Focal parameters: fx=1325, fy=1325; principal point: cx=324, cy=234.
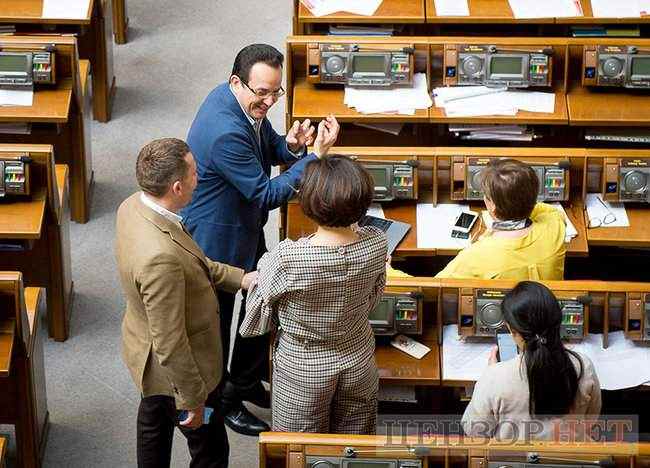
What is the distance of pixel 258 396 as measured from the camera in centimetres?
498

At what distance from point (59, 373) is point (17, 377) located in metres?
0.77

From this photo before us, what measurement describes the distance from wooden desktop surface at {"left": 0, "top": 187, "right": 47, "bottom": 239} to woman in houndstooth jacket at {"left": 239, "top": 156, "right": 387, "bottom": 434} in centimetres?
139

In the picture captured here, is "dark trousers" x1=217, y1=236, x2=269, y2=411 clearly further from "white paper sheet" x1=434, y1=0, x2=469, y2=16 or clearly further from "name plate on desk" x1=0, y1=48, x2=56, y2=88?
"white paper sheet" x1=434, y1=0, x2=469, y2=16

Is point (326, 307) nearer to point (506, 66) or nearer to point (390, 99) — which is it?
point (390, 99)

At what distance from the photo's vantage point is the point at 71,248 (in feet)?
20.0

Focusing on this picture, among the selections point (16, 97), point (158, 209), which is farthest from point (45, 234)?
point (158, 209)

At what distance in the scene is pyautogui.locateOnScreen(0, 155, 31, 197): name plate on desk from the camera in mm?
5043

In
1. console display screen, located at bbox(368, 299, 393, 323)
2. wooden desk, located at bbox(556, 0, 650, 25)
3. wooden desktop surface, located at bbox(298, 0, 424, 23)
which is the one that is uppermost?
wooden desktop surface, located at bbox(298, 0, 424, 23)

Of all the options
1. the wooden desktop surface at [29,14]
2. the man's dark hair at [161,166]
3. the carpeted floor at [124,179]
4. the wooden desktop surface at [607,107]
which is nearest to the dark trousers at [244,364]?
the carpeted floor at [124,179]

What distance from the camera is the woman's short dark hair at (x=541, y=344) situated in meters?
3.62

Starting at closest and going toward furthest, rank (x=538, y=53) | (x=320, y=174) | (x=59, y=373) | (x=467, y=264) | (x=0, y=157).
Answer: (x=320, y=174) < (x=467, y=264) < (x=0, y=157) < (x=59, y=373) < (x=538, y=53)

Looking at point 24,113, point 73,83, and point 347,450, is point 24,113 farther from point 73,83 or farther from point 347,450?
point 347,450

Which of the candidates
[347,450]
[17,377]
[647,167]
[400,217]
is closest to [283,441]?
[347,450]

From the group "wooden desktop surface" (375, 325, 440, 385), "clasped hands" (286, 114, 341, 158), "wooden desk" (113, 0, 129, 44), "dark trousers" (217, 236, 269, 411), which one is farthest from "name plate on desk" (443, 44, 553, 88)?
"wooden desk" (113, 0, 129, 44)
